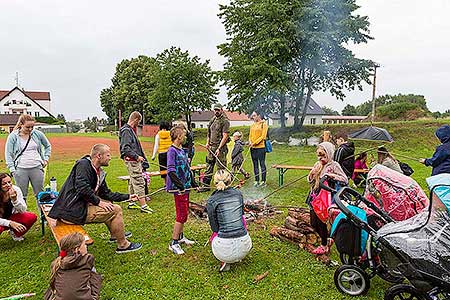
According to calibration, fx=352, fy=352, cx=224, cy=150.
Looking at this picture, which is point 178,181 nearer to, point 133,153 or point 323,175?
point 323,175

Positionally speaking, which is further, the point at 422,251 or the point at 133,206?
the point at 133,206

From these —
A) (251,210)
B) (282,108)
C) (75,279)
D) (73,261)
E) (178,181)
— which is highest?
(282,108)

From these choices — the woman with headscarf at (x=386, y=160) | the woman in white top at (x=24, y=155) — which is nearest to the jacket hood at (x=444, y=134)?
the woman with headscarf at (x=386, y=160)

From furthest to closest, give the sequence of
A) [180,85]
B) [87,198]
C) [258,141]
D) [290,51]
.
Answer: [180,85]
[290,51]
[258,141]
[87,198]

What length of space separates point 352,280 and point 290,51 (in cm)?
1735

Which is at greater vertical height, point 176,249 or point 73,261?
point 73,261

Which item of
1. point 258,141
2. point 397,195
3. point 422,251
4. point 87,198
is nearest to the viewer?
point 422,251

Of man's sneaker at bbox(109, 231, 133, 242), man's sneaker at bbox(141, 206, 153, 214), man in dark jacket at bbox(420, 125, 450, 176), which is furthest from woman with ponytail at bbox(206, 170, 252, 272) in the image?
man in dark jacket at bbox(420, 125, 450, 176)

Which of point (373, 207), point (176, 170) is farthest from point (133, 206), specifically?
point (373, 207)

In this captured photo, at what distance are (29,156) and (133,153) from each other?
156cm

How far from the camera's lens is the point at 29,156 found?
507 centimetres

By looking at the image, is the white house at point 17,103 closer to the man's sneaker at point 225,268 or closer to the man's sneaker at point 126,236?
the man's sneaker at point 126,236

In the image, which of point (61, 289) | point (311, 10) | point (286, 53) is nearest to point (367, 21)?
point (311, 10)

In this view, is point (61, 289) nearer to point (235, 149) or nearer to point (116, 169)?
point (235, 149)
